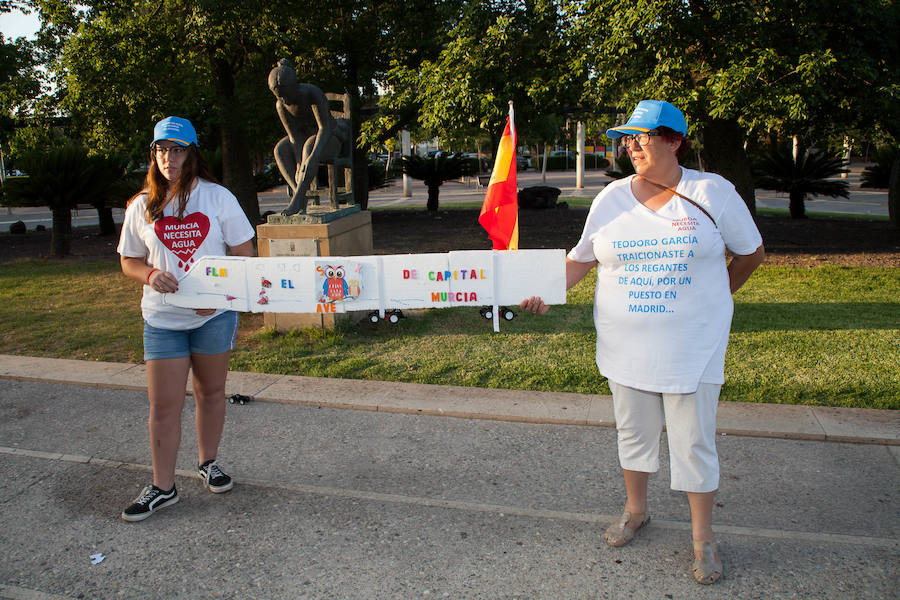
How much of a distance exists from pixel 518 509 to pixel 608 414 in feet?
4.59

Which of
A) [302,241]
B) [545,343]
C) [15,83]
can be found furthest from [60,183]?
[545,343]

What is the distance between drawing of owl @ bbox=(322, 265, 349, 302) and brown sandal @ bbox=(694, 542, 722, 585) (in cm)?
207

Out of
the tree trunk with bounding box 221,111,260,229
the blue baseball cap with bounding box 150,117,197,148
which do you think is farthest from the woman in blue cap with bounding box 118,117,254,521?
the tree trunk with bounding box 221,111,260,229

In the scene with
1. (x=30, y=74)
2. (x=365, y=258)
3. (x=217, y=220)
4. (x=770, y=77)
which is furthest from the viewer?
(x=30, y=74)

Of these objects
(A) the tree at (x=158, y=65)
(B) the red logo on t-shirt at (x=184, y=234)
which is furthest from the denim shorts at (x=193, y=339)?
(A) the tree at (x=158, y=65)

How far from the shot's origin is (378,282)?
12.8 feet

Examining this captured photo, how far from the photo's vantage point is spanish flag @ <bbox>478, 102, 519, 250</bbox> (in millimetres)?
3627

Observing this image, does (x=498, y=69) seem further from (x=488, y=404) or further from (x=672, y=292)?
(x=672, y=292)

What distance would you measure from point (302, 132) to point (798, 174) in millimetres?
12958

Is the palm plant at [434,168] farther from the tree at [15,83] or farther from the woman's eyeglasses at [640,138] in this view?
the woman's eyeglasses at [640,138]

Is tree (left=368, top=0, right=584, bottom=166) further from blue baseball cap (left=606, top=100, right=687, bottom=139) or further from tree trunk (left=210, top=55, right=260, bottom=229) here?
blue baseball cap (left=606, top=100, right=687, bottom=139)

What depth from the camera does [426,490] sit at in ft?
13.1

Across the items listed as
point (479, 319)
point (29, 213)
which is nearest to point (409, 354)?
point (479, 319)

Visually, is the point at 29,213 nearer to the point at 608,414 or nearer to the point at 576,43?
the point at 576,43
